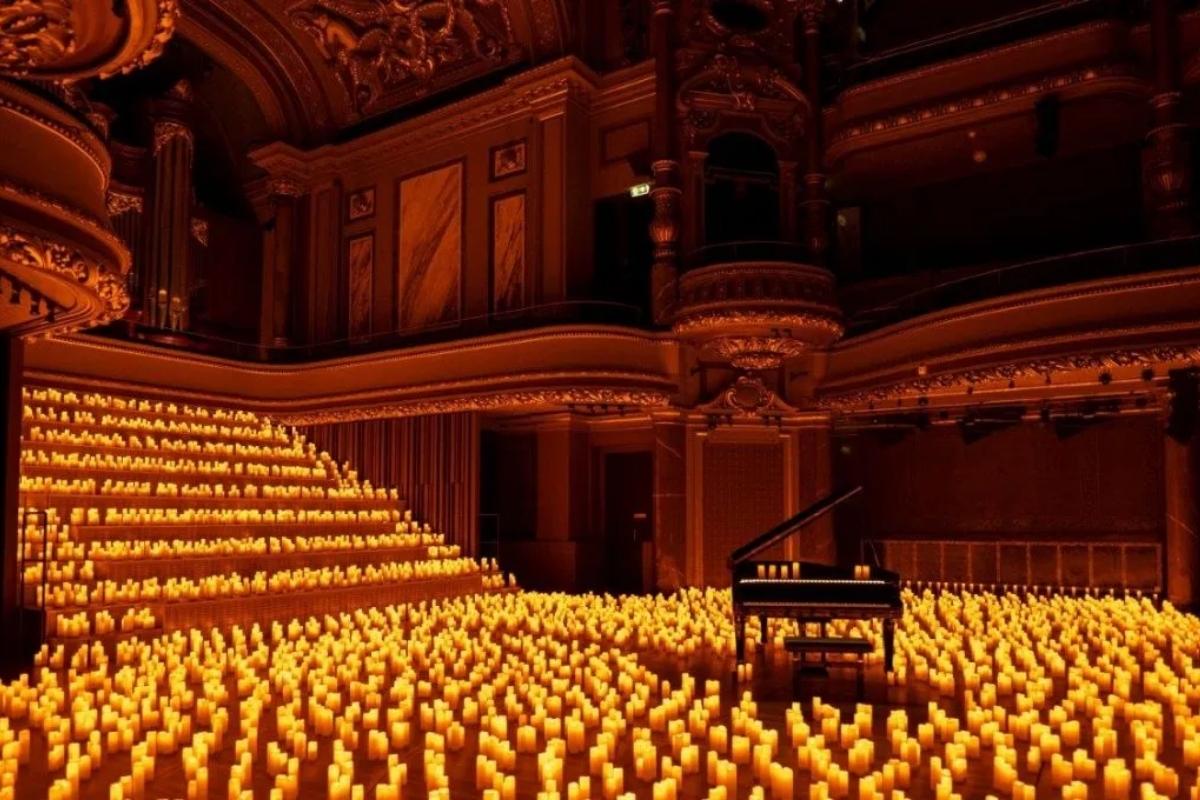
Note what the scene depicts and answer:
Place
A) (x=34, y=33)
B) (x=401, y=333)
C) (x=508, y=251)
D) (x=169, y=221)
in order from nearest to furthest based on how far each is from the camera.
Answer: (x=34, y=33) < (x=508, y=251) < (x=169, y=221) < (x=401, y=333)

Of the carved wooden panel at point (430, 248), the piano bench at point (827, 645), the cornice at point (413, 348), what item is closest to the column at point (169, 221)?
the cornice at point (413, 348)

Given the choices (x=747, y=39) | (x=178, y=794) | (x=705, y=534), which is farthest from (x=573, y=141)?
(x=178, y=794)

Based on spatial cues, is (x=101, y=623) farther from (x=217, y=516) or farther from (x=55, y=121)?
(x=55, y=121)

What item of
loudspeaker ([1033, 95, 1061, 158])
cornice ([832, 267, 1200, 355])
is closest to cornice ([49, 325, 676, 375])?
cornice ([832, 267, 1200, 355])

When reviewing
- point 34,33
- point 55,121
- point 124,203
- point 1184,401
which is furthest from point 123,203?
point 1184,401

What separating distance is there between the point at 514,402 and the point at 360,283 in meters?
5.61

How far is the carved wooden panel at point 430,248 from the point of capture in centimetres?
1716

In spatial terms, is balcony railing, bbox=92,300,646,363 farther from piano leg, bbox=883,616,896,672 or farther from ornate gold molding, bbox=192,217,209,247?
piano leg, bbox=883,616,896,672

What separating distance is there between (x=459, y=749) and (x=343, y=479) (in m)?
11.4

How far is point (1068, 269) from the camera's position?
1179 centimetres

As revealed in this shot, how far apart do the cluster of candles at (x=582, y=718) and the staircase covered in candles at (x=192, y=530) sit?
0.63 meters

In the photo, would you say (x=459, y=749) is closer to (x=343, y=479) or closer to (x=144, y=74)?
(x=343, y=479)

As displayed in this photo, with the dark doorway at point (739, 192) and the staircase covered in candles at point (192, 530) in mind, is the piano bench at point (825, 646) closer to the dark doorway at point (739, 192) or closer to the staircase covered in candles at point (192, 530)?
the staircase covered in candles at point (192, 530)

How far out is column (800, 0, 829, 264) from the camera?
15.0 m
